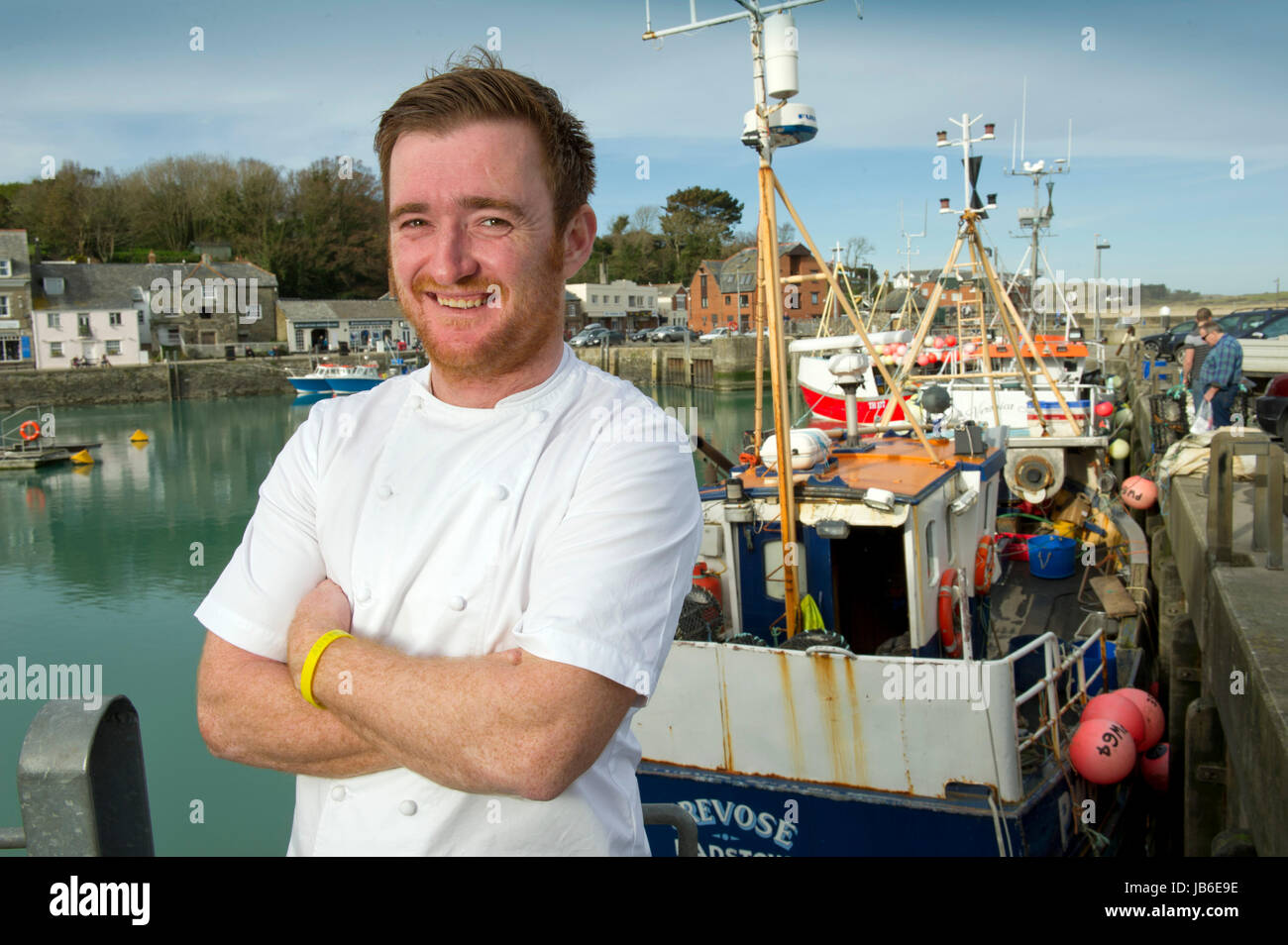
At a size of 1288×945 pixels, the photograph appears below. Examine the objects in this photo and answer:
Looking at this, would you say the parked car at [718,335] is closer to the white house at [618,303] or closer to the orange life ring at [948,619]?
the white house at [618,303]

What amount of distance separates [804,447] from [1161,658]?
180 inches

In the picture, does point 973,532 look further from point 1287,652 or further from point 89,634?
point 89,634

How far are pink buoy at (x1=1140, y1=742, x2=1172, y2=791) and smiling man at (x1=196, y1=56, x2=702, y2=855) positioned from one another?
6.87 m

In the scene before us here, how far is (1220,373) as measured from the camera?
423 inches

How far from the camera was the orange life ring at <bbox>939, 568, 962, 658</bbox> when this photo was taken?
6.79 meters

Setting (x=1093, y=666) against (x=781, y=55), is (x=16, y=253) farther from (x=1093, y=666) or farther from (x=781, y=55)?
(x=1093, y=666)

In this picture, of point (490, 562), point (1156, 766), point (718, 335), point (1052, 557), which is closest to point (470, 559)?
point (490, 562)

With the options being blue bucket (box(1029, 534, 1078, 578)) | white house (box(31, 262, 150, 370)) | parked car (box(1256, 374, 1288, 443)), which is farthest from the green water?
white house (box(31, 262, 150, 370))

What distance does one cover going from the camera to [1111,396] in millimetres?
20719

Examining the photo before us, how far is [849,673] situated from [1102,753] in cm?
203

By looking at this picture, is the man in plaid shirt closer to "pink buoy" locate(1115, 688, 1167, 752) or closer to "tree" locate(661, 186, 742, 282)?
"pink buoy" locate(1115, 688, 1167, 752)

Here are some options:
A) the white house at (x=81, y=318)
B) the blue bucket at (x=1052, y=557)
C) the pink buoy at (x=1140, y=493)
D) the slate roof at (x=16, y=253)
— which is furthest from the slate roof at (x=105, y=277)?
the blue bucket at (x=1052, y=557)
